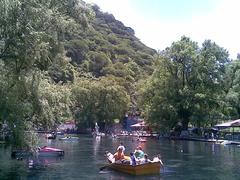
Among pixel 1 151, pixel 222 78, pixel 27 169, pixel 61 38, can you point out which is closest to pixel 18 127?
pixel 61 38

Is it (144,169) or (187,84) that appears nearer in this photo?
(144,169)

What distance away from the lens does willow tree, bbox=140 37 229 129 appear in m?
81.6

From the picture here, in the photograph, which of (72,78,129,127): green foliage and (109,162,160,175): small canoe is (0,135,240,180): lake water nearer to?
(109,162,160,175): small canoe

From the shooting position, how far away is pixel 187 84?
278 feet

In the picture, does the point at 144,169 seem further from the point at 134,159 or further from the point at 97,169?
the point at 97,169

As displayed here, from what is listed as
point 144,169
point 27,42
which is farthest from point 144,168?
point 27,42

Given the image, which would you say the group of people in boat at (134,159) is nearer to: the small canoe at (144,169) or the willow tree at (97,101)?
the small canoe at (144,169)

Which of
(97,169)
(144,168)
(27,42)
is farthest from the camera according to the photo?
(97,169)

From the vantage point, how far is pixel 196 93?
81188 mm

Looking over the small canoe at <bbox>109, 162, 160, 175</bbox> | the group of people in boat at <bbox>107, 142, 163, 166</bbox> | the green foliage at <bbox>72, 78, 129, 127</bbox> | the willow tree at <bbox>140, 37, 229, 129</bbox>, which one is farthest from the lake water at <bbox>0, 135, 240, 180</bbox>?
the green foliage at <bbox>72, 78, 129, 127</bbox>

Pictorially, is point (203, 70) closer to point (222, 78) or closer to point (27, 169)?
point (222, 78)

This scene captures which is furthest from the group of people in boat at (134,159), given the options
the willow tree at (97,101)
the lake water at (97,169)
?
the willow tree at (97,101)

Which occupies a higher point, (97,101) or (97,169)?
(97,101)

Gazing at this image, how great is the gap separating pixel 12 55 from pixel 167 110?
204ft
